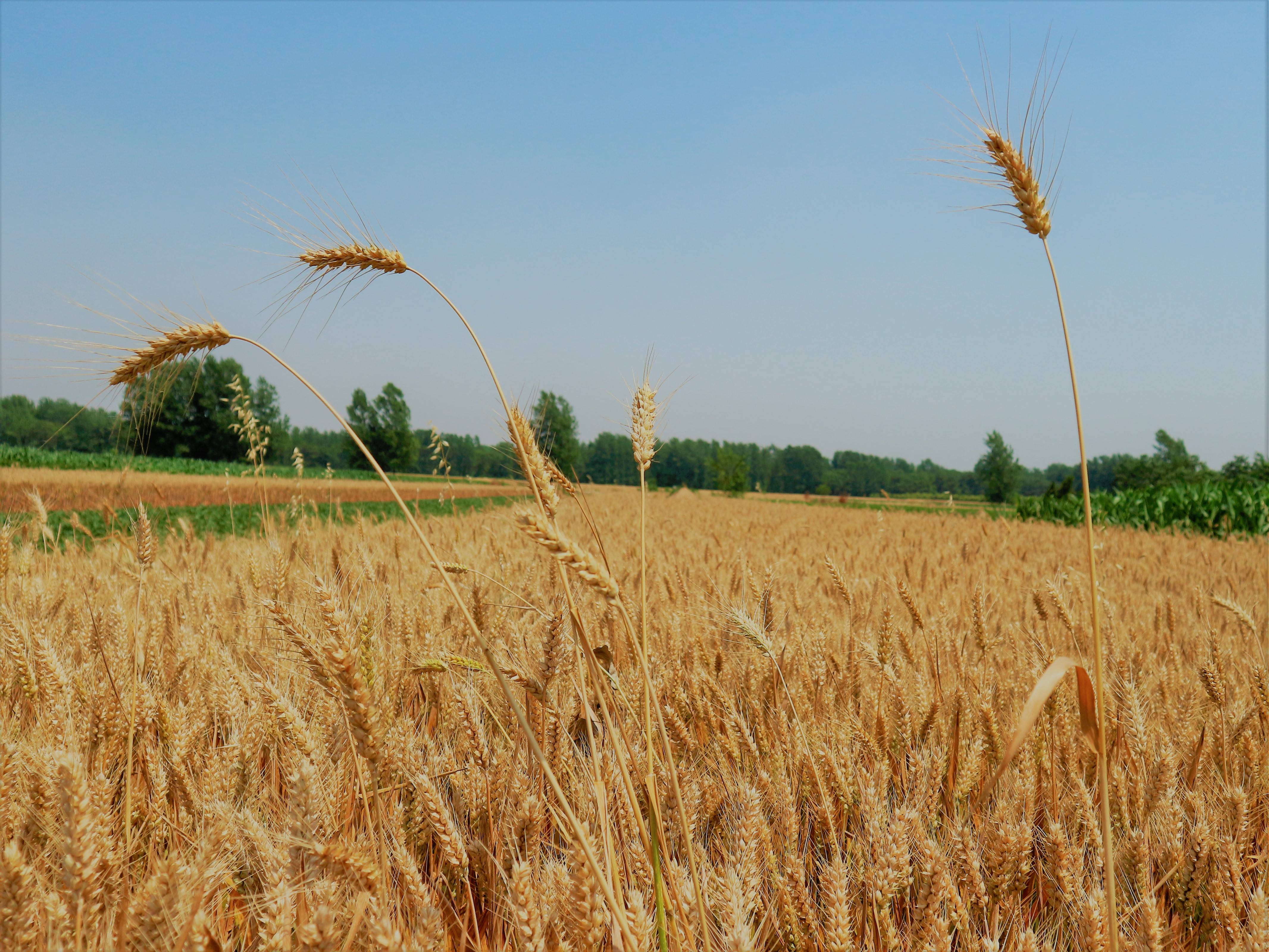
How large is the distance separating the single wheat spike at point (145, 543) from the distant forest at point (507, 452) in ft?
0.77

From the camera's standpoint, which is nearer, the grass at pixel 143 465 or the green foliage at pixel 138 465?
the grass at pixel 143 465

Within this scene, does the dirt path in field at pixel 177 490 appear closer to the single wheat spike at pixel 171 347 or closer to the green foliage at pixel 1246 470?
the single wheat spike at pixel 171 347

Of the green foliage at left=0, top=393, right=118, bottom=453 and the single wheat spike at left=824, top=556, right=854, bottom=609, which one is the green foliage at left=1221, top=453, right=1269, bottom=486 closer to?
the single wheat spike at left=824, top=556, right=854, bottom=609

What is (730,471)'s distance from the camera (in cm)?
6631

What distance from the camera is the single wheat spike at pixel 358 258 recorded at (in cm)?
130

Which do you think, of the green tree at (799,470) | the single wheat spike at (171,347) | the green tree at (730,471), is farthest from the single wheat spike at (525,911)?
the green tree at (799,470)

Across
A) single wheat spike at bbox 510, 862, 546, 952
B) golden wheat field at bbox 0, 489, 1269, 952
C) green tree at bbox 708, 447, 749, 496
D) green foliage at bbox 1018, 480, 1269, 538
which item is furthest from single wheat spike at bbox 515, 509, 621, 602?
green tree at bbox 708, 447, 749, 496

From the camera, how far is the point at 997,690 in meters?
2.14

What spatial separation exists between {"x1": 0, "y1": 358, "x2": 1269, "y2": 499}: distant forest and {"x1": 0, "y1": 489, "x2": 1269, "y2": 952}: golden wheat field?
26.6 inches

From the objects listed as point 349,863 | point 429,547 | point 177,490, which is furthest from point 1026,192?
point 177,490

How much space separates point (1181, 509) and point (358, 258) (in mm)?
19768

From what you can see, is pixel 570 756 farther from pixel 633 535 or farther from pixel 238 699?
pixel 633 535

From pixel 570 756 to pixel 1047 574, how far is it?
4.21 m

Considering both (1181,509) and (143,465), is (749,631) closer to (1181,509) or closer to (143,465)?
(1181,509)
